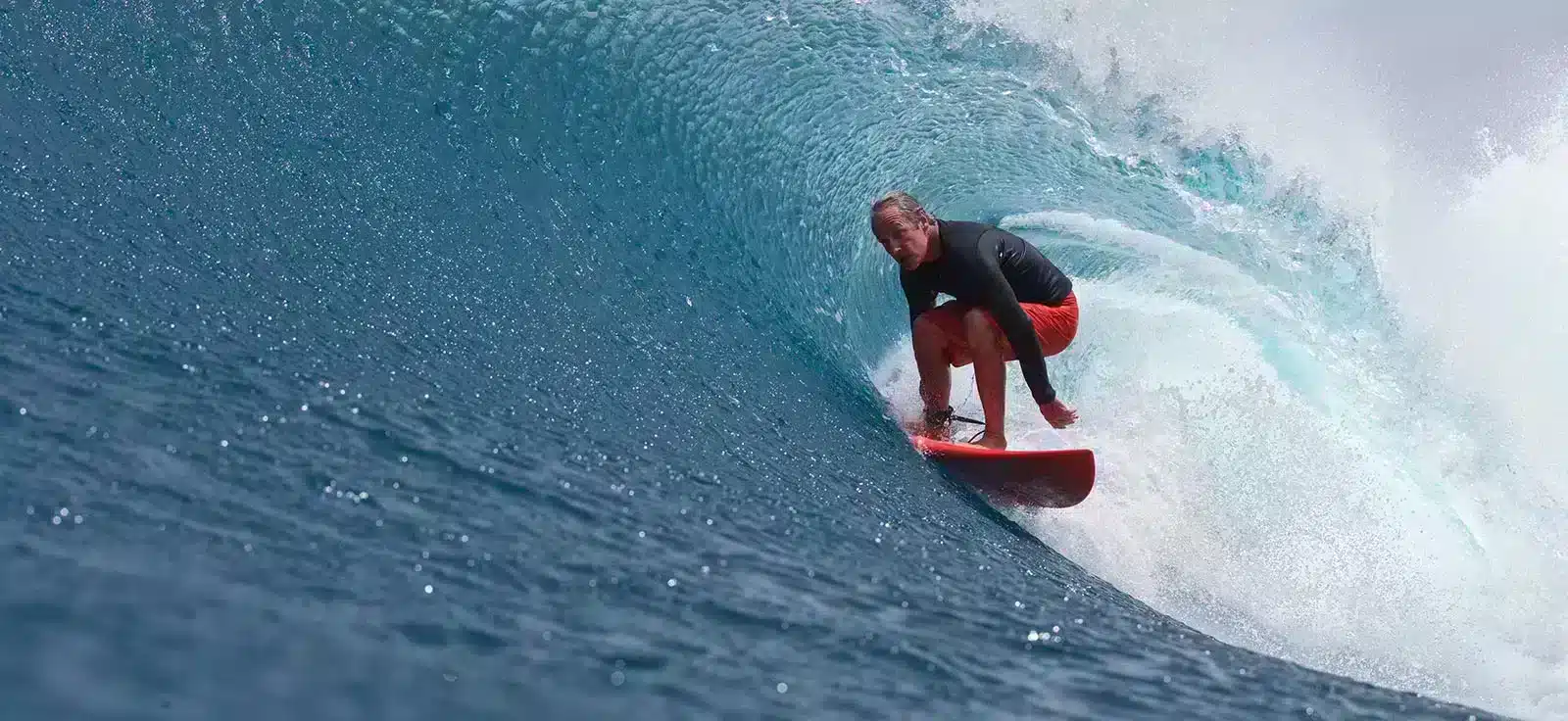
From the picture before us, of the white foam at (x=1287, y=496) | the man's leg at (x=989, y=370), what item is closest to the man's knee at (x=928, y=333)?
the man's leg at (x=989, y=370)

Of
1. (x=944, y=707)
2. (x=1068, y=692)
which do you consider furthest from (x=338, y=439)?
(x=1068, y=692)

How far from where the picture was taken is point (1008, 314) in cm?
499

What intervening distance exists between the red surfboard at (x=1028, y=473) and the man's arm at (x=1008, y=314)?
331 millimetres

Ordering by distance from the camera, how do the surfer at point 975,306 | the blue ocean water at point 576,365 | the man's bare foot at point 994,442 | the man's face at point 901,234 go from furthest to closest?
the man's bare foot at point 994,442, the surfer at point 975,306, the man's face at point 901,234, the blue ocean water at point 576,365

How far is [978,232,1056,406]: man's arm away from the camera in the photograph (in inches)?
196

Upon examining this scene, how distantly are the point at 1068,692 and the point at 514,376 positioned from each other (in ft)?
6.43

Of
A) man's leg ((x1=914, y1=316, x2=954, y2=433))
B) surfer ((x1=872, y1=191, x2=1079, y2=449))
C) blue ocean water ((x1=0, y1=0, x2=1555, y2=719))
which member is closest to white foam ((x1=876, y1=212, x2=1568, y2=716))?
blue ocean water ((x1=0, y1=0, x2=1555, y2=719))

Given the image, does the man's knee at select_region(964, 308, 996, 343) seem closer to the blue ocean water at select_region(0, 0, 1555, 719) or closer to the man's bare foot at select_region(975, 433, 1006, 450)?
the man's bare foot at select_region(975, 433, 1006, 450)

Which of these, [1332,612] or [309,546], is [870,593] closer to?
[309,546]

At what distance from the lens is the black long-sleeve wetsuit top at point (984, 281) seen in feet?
16.3

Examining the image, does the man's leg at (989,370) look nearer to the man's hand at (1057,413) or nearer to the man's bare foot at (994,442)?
the man's bare foot at (994,442)

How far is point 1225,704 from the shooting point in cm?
314

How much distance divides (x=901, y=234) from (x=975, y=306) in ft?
1.48

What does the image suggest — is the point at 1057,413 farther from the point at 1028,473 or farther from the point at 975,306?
the point at 975,306
